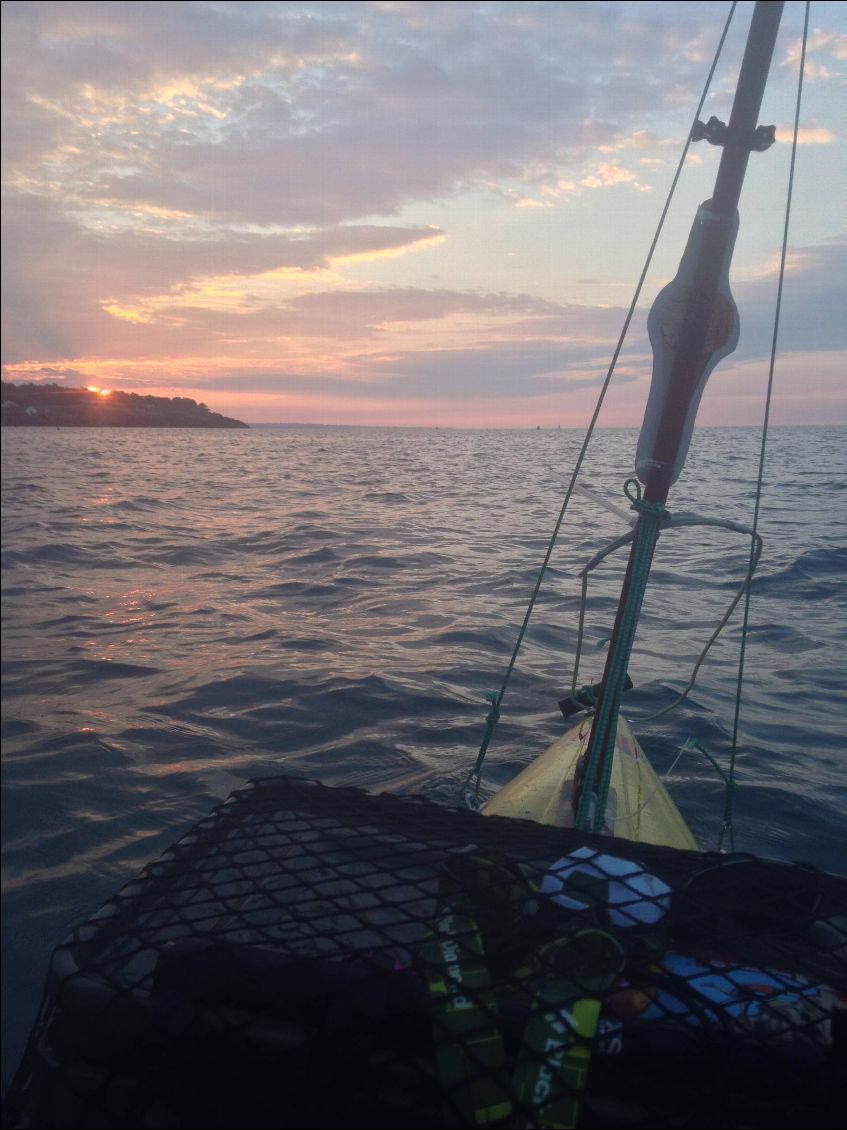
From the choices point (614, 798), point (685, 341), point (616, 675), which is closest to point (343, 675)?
point (614, 798)

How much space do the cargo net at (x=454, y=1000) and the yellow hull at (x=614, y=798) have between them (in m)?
1.20

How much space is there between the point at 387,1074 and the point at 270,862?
0.64 meters

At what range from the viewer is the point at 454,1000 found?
1.38 meters

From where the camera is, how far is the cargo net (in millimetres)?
1291

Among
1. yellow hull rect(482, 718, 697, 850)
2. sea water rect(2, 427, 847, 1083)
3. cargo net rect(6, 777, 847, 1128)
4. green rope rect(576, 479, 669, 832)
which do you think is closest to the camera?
cargo net rect(6, 777, 847, 1128)

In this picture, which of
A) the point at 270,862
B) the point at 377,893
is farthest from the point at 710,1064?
the point at 270,862

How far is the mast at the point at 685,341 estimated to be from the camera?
241cm

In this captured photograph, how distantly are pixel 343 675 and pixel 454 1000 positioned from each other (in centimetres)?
497

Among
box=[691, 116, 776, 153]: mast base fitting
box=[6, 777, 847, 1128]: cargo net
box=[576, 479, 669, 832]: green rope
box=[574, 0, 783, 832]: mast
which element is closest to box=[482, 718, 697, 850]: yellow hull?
box=[576, 479, 669, 832]: green rope

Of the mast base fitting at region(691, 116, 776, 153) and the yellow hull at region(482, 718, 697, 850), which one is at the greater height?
the mast base fitting at region(691, 116, 776, 153)

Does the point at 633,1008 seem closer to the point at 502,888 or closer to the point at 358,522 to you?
the point at 502,888

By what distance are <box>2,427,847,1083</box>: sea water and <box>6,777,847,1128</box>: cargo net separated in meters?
1.43

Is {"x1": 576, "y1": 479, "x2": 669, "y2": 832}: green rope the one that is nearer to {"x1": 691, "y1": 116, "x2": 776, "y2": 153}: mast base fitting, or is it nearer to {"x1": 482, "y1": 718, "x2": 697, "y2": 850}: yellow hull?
{"x1": 482, "y1": 718, "x2": 697, "y2": 850}: yellow hull

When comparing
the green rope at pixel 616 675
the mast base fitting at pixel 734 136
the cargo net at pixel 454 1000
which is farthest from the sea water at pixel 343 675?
Result: the mast base fitting at pixel 734 136
